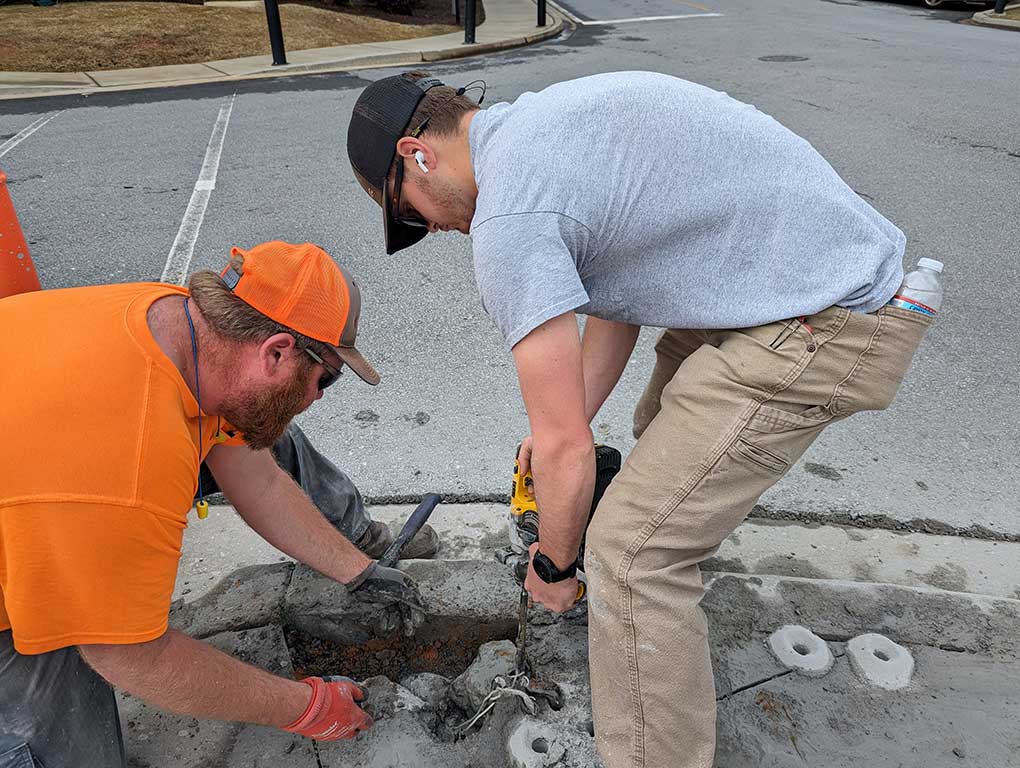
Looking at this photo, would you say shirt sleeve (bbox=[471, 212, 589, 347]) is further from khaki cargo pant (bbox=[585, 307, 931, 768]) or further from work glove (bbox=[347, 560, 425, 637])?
work glove (bbox=[347, 560, 425, 637])

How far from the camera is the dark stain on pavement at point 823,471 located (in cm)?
280

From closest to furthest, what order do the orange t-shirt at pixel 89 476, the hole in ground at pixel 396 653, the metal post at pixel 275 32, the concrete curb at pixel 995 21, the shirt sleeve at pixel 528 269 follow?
the orange t-shirt at pixel 89 476 → the shirt sleeve at pixel 528 269 → the hole in ground at pixel 396 653 → the metal post at pixel 275 32 → the concrete curb at pixel 995 21

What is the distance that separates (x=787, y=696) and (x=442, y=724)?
3.07 feet

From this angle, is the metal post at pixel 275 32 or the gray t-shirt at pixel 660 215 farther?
the metal post at pixel 275 32

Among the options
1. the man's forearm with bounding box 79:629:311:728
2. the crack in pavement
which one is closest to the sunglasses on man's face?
the man's forearm with bounding box 79:629:311:728

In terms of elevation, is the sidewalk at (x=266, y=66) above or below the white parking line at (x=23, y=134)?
below

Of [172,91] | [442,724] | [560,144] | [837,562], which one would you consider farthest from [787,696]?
[172,91]

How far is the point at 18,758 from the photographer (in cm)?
156

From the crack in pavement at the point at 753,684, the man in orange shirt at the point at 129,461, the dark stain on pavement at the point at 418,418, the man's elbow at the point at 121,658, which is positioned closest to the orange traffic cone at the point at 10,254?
the man in orange shirt at the point at 129,461

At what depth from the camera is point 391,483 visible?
9.23 feet

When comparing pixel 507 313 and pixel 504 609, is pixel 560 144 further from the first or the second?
pixel 504 609

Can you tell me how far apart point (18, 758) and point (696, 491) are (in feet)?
4.96

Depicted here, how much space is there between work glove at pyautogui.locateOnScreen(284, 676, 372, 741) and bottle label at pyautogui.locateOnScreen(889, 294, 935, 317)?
1.60m

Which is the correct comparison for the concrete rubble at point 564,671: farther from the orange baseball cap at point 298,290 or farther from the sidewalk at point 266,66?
the sidewalk at point 266,66
